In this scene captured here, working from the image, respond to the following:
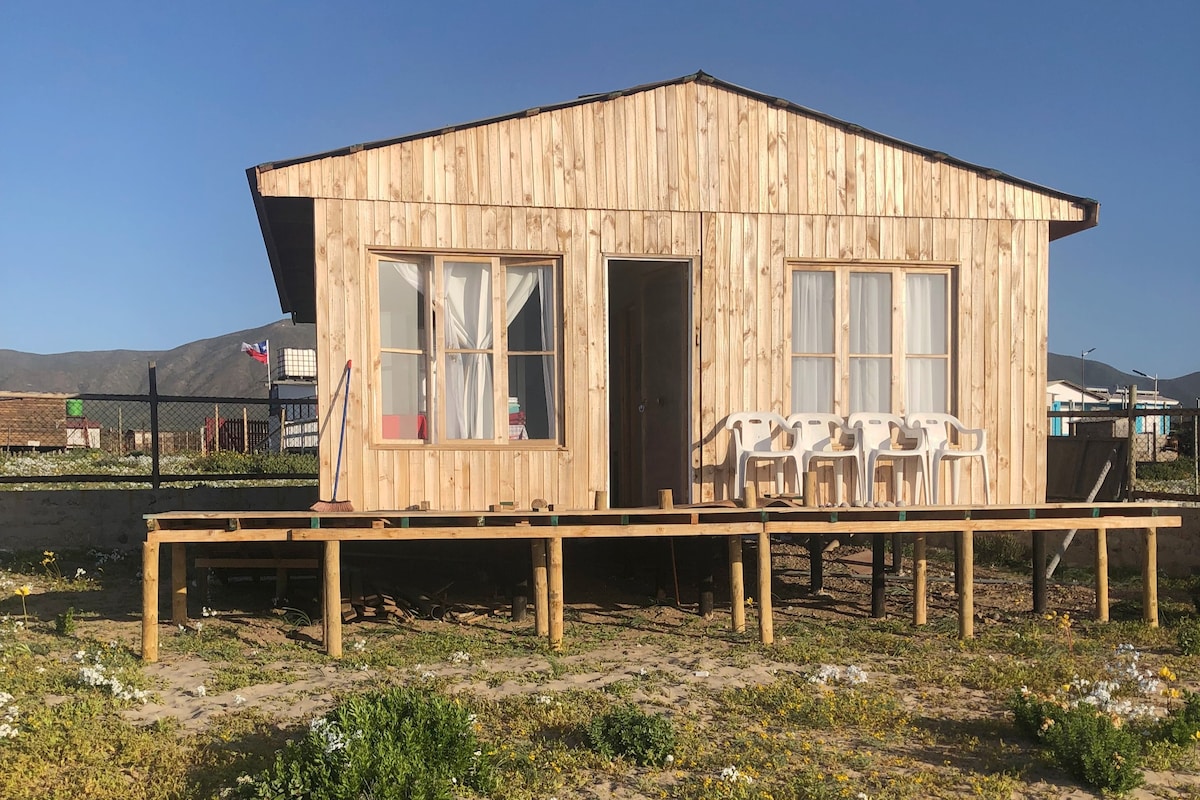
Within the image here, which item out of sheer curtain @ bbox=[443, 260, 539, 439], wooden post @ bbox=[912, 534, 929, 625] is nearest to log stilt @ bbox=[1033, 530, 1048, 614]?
wooden post @ bbox=[912, 534, 929, 625]

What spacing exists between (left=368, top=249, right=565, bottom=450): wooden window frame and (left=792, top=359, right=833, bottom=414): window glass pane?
2073 mm

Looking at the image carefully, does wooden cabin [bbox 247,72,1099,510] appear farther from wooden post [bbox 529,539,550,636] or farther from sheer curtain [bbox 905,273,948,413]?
wooden post [bbox 529,539,550,636]

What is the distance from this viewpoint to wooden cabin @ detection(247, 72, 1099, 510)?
7.78 m

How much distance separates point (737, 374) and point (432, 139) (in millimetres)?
3217

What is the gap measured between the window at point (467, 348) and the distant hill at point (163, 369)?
98.8m

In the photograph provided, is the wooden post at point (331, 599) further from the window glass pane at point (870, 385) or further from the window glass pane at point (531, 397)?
the window glass pane at point (870, 385)

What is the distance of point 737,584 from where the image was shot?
7.60 meters

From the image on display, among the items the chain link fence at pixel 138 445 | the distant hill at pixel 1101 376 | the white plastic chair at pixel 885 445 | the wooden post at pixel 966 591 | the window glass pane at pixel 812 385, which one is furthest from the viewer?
Answer: the distant hill at pixel 1101 376

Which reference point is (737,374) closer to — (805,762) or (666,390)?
(666,390)

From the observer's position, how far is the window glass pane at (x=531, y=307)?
810 centimetres

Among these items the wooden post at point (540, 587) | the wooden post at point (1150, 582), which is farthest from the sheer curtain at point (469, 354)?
the wooden post at point (1150, 582)

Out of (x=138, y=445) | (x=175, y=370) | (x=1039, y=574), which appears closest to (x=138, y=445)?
(x=138, y=445)

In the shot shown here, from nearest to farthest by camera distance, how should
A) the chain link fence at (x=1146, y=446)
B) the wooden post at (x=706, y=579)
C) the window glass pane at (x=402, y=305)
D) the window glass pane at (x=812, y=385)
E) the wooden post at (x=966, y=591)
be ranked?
the wooden post at (x=966, y=591)
the window glass pane at (x=402, y=305)
the window glass pane at (x=812, y=385)
the wooden post at (x=706, y=579)
the chain link fence at (x=1146, y=446)

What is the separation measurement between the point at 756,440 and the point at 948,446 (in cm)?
174
